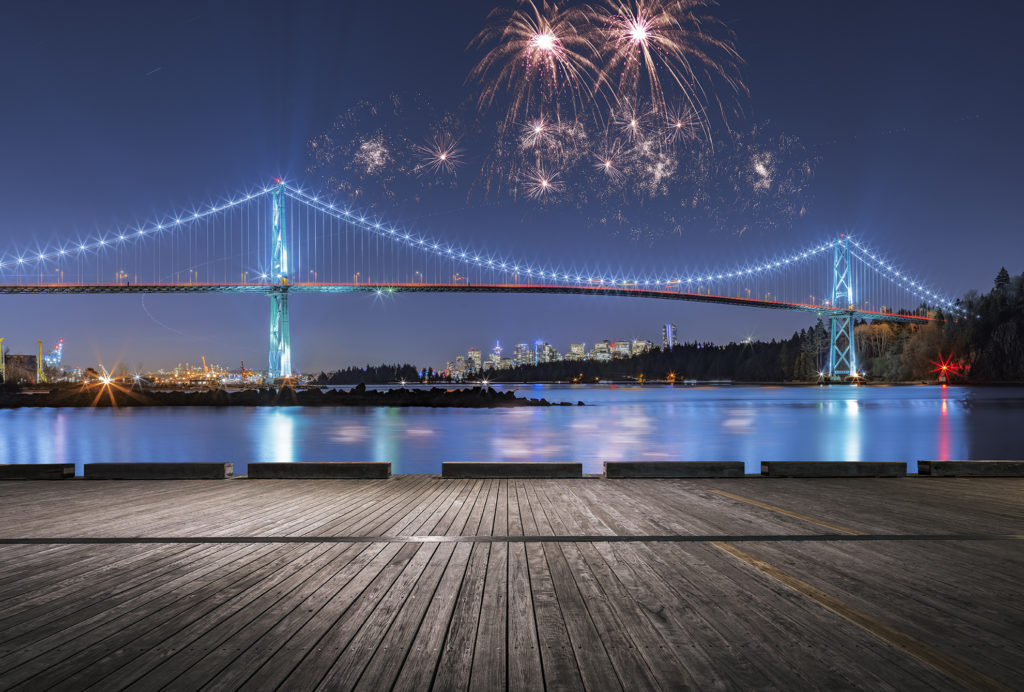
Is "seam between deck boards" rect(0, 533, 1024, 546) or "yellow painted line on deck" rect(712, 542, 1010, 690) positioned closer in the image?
"yellow painted line on deck" rect(712, 542, 1010, 690)

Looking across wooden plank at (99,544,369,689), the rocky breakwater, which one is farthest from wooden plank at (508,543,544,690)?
the rocky breakwater

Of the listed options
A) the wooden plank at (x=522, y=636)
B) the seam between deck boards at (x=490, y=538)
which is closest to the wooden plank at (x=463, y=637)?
the wooden plank at (x=522, y=636)

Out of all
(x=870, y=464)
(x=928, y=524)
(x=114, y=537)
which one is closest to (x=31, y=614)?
(x=114, y=537)

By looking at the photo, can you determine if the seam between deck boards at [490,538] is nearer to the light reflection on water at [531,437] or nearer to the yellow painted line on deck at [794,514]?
the yellow painted line on deck at [794,514]

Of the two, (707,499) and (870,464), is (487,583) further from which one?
(870,464)

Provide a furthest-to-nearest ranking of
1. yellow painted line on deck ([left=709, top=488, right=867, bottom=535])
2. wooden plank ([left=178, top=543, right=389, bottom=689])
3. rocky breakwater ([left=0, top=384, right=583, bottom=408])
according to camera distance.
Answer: rocky breakwater ([left=0, top=384, right=583, bottom=408]), yellow painted line on deck ([left=709, top=488, right=867, bottom=535]), wooden plank ([left=178, top=543, right=389, bottom=689])

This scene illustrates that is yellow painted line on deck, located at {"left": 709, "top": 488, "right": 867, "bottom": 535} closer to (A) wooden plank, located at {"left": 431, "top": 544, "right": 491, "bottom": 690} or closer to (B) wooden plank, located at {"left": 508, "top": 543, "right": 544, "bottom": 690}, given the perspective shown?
(B) wooden plank, located at {"left": 508, "top": 543, "right": 544, "bottom": 690}
